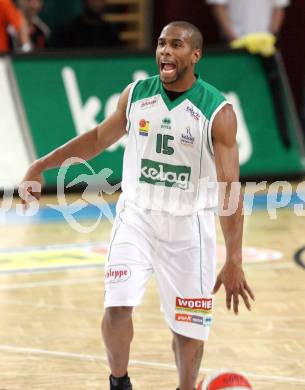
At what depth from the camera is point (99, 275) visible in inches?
400

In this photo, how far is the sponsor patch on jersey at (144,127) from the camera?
6.46 meters

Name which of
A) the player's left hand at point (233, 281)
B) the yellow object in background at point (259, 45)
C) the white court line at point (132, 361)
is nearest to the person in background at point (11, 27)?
the yellow object in background at point (259, 45)

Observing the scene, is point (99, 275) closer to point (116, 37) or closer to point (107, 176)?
point (107, 176)

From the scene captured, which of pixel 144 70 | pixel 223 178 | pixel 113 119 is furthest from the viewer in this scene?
pixel 144 70

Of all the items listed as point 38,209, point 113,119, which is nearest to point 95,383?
point 113,119

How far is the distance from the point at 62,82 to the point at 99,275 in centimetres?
379

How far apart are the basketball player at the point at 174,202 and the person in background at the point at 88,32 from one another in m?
8.53

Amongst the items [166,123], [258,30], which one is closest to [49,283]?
[166,123]

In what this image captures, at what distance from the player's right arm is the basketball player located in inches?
3.1

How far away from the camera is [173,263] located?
650 cm

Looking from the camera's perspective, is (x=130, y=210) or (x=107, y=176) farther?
(x=107, y=176)

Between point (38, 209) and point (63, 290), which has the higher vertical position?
point (63, 290)

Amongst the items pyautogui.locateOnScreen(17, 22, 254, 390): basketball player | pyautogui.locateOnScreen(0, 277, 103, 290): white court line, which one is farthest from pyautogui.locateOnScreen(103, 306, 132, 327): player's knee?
pyautogui.locateOnScreen(0, 277, 103, 290): white court line

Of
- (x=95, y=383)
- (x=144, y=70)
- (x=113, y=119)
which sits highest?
(x=113, y=119)
